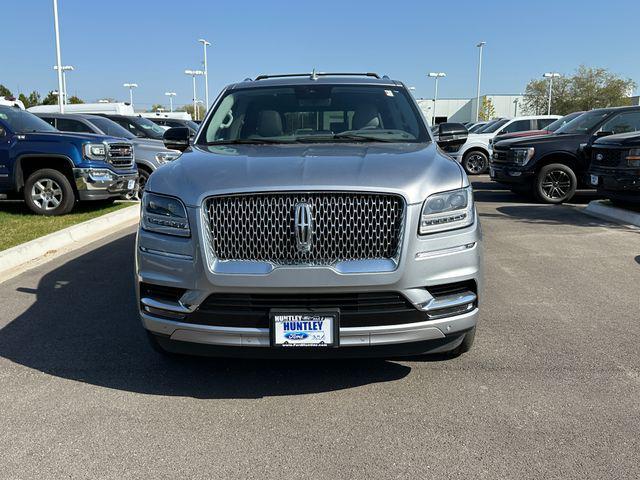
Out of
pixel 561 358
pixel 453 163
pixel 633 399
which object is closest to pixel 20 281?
pixel 453 163

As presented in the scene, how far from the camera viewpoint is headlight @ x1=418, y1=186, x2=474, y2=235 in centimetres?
329

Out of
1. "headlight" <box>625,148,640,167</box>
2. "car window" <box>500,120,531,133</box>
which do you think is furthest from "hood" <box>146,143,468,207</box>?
"car window" <box>500,120,531,133</box>

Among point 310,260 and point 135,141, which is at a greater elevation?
point 135,141

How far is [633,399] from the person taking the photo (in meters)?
3.48

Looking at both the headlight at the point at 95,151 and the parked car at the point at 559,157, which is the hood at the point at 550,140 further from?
the headlight at the point at 95,151

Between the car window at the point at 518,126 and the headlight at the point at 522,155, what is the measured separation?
836 cm

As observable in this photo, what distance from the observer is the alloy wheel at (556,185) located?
12023 millimetres

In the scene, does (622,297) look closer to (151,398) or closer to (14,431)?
(151,398)

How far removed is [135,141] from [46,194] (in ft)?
11.3

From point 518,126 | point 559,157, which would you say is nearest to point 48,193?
point 559,157

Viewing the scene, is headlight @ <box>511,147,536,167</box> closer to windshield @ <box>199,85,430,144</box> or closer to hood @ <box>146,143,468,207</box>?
windshield @ <box>199,85,430,144</box>

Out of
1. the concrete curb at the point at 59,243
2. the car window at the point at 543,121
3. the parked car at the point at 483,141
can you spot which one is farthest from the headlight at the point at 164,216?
the car window at the point at 543,121

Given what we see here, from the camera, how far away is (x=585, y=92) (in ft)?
202

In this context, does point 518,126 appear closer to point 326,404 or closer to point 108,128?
point 108,128
